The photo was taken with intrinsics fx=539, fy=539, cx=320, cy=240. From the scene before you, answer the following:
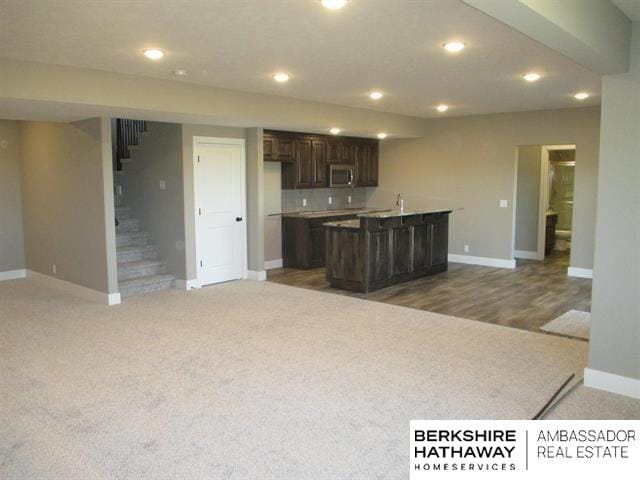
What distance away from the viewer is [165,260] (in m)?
7.71

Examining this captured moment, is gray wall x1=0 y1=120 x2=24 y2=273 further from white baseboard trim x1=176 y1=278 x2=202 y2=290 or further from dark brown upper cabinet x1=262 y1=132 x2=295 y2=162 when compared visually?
dark brown upper cabinet x1=262 y1=132 x2=295 y2=162

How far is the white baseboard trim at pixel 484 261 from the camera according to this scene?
913 cm

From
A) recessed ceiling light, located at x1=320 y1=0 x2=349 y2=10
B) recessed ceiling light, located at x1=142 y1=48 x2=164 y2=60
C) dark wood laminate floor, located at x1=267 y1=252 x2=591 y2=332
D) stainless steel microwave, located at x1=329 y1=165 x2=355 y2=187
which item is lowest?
dark wood laminate floor, located at x1=267 y1=252 x2=591 y2=332

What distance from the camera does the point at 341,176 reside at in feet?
32.5

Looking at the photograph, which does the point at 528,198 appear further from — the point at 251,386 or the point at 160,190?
the point at 251,386

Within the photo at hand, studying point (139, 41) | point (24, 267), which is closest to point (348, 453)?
point (139, 41)

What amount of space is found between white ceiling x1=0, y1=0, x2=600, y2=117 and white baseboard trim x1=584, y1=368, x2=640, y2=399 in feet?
8.38

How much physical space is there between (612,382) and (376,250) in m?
3.69

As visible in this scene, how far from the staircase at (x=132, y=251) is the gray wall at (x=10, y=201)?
150 centimetres

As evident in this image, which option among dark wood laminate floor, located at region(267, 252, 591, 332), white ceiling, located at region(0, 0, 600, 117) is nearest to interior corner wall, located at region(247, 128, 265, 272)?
dark wood laminate floor, located at region(267, 252, 591, 332)

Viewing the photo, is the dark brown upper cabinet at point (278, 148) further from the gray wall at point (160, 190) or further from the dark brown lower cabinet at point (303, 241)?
the gray wall at point (160, 190)

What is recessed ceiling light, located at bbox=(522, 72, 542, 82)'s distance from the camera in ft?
18.0

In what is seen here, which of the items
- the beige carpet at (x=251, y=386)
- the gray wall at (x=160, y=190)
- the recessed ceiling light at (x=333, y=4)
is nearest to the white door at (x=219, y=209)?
the gray wall at (x=160, y=190)
